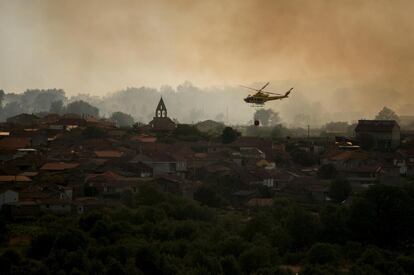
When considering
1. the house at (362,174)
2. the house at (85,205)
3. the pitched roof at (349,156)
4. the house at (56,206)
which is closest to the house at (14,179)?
the house at (56,206)

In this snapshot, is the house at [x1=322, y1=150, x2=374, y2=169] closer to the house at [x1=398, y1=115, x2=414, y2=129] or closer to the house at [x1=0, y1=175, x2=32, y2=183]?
the house at [x1=0, y1=175, x2=32, y2=183]

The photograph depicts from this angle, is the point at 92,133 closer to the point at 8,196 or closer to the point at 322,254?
the point at 8,196

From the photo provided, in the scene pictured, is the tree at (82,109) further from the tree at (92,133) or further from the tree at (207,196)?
the tree at (207,196)

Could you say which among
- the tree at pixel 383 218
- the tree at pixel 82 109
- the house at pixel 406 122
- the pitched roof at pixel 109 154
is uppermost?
the tree at pixel 82 109

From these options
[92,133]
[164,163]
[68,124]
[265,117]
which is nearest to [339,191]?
[164,163]

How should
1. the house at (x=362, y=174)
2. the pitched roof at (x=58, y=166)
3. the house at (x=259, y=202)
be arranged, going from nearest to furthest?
the house at (x=259, y=202), the pitched roof at (x=58, y=166), the house at (x=362, y=174)

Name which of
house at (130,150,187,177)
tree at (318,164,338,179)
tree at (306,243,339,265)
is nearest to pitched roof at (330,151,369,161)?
tree at (318,164,338,179)
